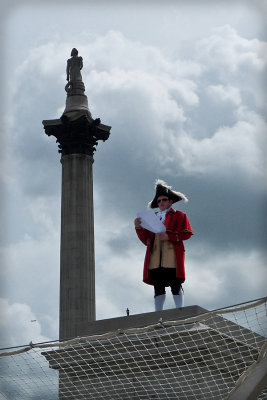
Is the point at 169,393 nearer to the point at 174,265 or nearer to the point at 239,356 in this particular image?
the point at 239,356

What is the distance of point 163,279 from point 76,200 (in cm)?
1739

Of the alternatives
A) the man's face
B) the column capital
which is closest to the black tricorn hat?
the man's face

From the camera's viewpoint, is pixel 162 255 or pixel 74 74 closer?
pixel 162 255

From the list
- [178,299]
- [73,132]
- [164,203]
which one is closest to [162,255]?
[178,299]

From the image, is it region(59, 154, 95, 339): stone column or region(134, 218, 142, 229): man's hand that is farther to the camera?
region(59, 154, 95, 339): stone column

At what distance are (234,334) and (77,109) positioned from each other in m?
20.5

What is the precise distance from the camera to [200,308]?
37.6 ft

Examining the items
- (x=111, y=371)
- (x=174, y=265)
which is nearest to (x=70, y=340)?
(x=111, y=371)

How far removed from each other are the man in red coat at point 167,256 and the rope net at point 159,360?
5.38 feet

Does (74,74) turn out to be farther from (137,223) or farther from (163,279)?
(163,279)

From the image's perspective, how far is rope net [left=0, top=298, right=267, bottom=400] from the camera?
1105cm

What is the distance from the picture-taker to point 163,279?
43.0ft

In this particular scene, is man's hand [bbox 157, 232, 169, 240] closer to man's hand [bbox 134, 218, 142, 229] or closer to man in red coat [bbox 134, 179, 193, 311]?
man in red coat [bbox 134, 179, 193, 311]

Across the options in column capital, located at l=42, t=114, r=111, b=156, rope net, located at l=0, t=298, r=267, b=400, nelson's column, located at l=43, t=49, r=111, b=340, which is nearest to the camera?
rope net, located at l=0, t=298, r=267, b=400
